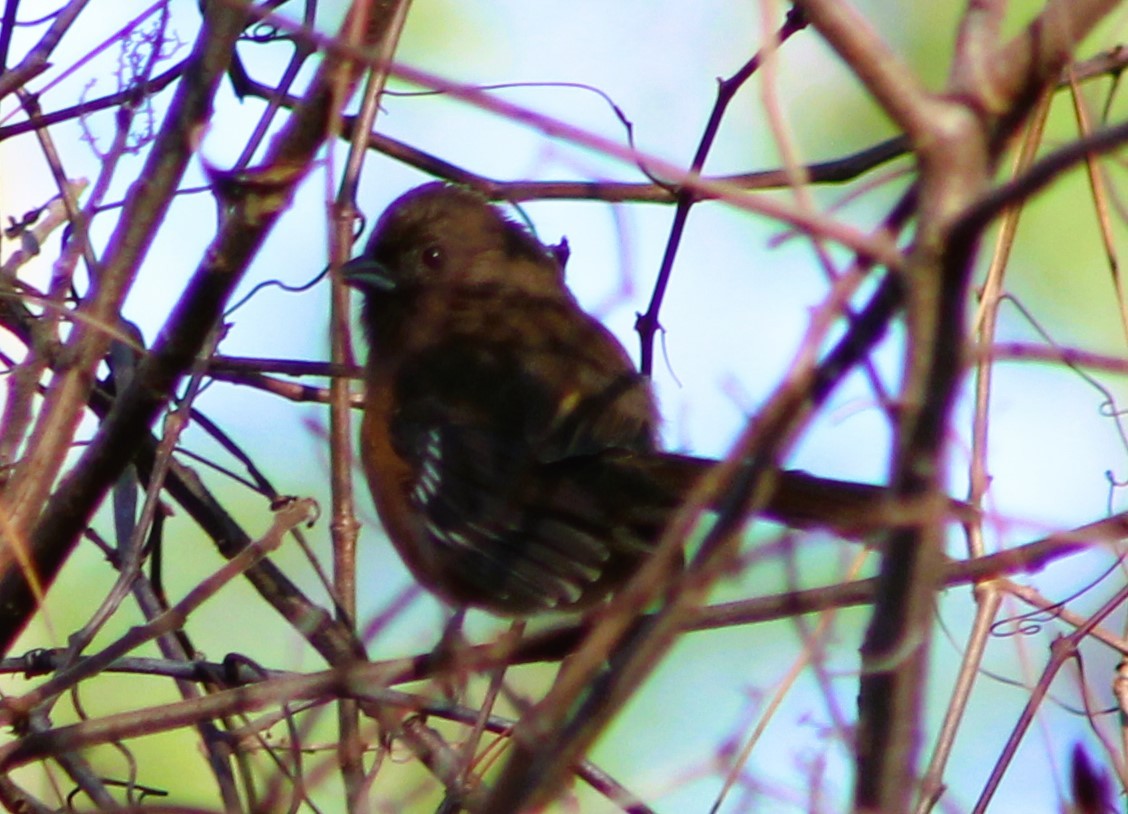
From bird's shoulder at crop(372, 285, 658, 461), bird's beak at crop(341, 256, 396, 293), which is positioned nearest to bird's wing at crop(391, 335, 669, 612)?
bird's shoulder at crop(372, 285, 658, 461)

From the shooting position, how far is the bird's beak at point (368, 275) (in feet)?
13.4

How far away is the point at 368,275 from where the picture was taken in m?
4.12

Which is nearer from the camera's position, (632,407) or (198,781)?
(632,407)

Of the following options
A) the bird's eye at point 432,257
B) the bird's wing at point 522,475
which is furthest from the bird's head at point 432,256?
the bird's wing at point 522,475

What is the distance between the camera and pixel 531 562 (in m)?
3.14

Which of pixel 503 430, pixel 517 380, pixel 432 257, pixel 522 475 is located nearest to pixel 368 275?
pixel 432 257

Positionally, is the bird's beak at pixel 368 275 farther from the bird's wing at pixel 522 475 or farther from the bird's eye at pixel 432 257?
the bird's wing at pixel 522 475

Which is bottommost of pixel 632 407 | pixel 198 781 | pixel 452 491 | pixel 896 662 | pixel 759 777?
pixel 896 662

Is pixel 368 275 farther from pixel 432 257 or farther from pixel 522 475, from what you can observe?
pixel 522 475

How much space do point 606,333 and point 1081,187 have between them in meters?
2.65

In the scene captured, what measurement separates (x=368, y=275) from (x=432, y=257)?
7.4 inches

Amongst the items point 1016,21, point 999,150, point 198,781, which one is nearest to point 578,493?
point 198,781

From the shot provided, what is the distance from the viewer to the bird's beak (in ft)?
13.4

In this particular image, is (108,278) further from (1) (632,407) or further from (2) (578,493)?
(1) (632,407)
